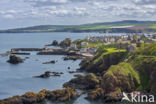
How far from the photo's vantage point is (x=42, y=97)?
51625 mm

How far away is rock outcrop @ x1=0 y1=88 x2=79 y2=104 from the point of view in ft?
162

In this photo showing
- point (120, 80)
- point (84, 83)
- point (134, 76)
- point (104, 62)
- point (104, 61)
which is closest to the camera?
point (120, 80)

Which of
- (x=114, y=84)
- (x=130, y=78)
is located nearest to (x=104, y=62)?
(x=130, y=78)

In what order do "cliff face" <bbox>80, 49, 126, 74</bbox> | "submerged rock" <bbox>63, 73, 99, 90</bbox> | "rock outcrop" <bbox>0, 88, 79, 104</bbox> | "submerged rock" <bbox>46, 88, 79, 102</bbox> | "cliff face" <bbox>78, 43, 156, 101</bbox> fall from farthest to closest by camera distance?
"cliff face" <bbox>80, 49, 126, 74</bbox> → "submerged rock" <bbox>63, 73, 99, 90</bbox> → "cliff face" <bbox>78, 43, 156, 101</bbox> → "submerged rock" <bbox>46, 88, 79, 102</bbox> → "rock outcrop" <bbox>0, 88, 79, 104</bbox>

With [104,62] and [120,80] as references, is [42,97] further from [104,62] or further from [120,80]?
[104,62]

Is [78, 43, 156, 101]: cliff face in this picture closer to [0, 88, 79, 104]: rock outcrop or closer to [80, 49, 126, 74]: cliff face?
[0, 88, 79, 104]: rock outcrop

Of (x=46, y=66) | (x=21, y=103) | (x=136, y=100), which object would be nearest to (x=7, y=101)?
(x=21, y=103)

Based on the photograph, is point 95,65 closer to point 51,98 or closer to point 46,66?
point 46,66

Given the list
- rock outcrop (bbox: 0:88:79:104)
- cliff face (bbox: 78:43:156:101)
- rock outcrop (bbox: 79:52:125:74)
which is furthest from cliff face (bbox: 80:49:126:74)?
rock outcrop (bbox: 0:88:79:104)

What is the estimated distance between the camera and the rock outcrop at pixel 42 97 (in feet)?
162

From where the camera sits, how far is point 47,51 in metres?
131

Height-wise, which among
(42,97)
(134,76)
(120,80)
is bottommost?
(42,97)

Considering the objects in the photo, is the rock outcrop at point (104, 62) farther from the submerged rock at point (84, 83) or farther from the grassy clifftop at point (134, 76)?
the submerged rock at point (84, 83)

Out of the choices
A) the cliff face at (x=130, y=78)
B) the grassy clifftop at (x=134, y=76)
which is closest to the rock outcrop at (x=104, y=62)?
the cliff face at (x=130, y=78)
